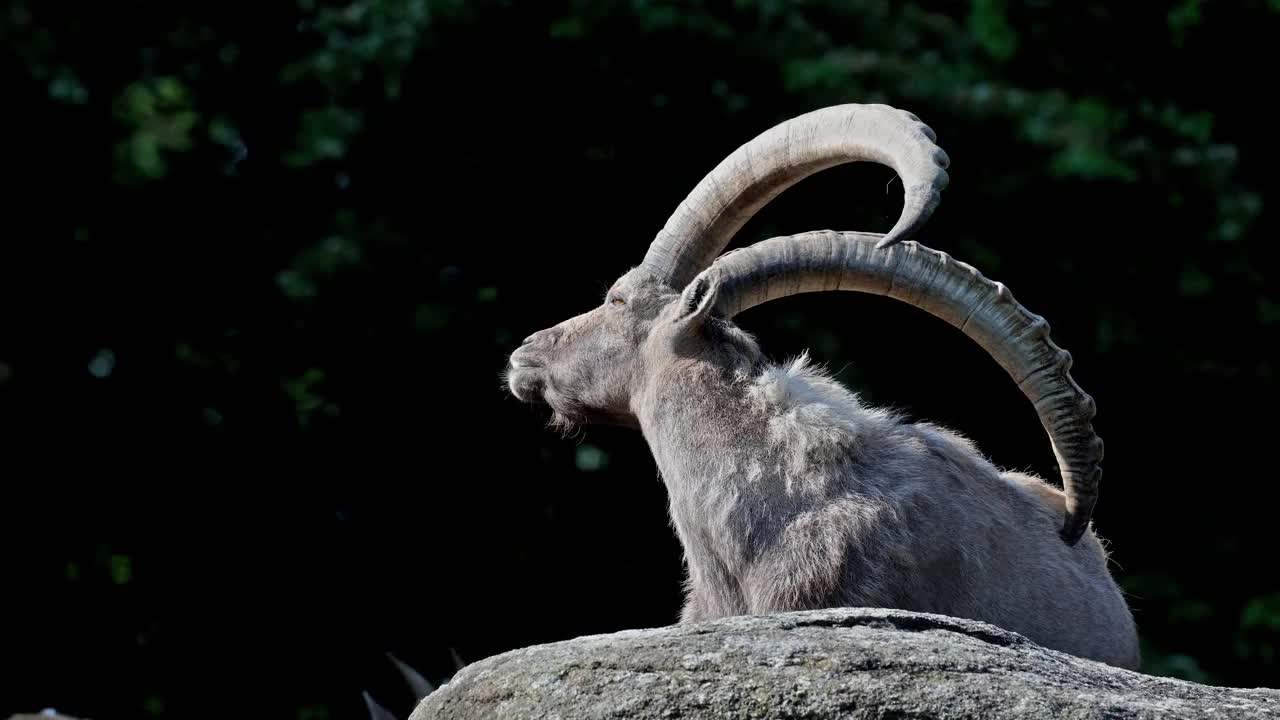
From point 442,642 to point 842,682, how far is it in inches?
281

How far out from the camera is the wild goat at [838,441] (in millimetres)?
5121

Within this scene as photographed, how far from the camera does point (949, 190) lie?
11.8 metres

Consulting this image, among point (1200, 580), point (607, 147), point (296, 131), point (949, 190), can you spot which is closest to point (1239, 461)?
point (1200, 580)

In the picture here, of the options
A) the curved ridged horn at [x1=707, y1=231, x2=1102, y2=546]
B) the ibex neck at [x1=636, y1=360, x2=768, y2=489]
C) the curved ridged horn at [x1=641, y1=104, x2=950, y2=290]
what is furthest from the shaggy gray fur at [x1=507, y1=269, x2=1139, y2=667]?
the curved ridged horn at [x1=707, y1=231, x2=1102, y2=546]

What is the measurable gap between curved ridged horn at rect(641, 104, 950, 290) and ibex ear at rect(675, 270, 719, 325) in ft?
1.57

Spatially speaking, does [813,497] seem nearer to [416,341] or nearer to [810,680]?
[810,680]

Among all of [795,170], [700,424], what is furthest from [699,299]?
[795,170]

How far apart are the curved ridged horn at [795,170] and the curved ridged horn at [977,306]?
0.65 feet

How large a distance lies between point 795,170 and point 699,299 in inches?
24.6

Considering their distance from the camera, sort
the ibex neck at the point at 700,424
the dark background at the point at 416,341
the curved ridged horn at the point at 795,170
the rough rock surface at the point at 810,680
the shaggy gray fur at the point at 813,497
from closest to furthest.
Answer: the rough rock surface at the point at 810,680 < the curved ridged horn at the point at 795,170 < the shaggy gray fur at the point at 813,497 < the ibex neck at the point at 700,424 < the dark background at the point at 416,341

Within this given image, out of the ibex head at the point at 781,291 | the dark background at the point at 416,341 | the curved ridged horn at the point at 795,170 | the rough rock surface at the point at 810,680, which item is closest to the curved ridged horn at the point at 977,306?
the ibex head at the point at 781,291

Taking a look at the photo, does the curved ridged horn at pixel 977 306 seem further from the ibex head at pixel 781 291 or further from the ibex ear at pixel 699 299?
the ibex ear at pixel 699 299

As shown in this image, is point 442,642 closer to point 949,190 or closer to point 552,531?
point 552,531

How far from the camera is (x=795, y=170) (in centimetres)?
581
